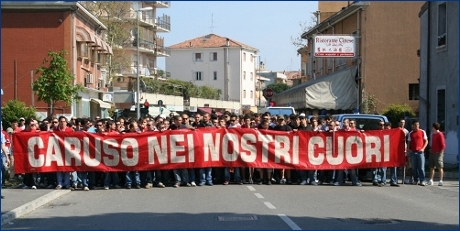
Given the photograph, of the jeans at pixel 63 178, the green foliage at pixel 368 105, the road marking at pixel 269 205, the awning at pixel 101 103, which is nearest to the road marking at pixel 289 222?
the road marking at pixel 269 205

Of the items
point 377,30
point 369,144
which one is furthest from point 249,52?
point 369,144

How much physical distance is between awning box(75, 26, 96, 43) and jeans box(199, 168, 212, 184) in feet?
83.2

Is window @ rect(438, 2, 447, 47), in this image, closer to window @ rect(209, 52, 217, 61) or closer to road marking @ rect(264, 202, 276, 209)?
road marking @ rect(264, 202, 276, 209)

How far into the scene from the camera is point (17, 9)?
42.8m

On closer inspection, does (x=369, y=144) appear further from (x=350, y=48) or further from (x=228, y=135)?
(x=350, y=48)

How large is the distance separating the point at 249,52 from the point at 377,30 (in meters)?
68.4

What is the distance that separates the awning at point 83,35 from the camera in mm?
44406

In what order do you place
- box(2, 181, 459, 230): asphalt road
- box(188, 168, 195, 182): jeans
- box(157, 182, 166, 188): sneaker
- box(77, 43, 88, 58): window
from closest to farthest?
1. box(2, 181, 459, 230): asphalt road
2. box(157, 182, 166, 188): sneaker
3. box(188, 168, 195, 182): jeans
4. box(77, 43, 88, 58): window

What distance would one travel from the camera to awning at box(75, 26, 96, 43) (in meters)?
44.4

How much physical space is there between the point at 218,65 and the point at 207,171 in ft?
284

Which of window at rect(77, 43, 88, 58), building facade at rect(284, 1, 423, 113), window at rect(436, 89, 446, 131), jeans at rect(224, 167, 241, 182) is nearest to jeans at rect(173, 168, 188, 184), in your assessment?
jeans at rect(224, 167, 241, 182)

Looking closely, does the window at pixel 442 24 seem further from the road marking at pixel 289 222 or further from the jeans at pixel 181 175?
the road marking at pixel 289 222

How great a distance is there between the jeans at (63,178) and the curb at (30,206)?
90cm

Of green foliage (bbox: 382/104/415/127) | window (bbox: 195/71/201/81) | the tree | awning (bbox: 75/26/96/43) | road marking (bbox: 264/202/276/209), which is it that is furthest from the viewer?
window (bbox: 195/71/201/81)
